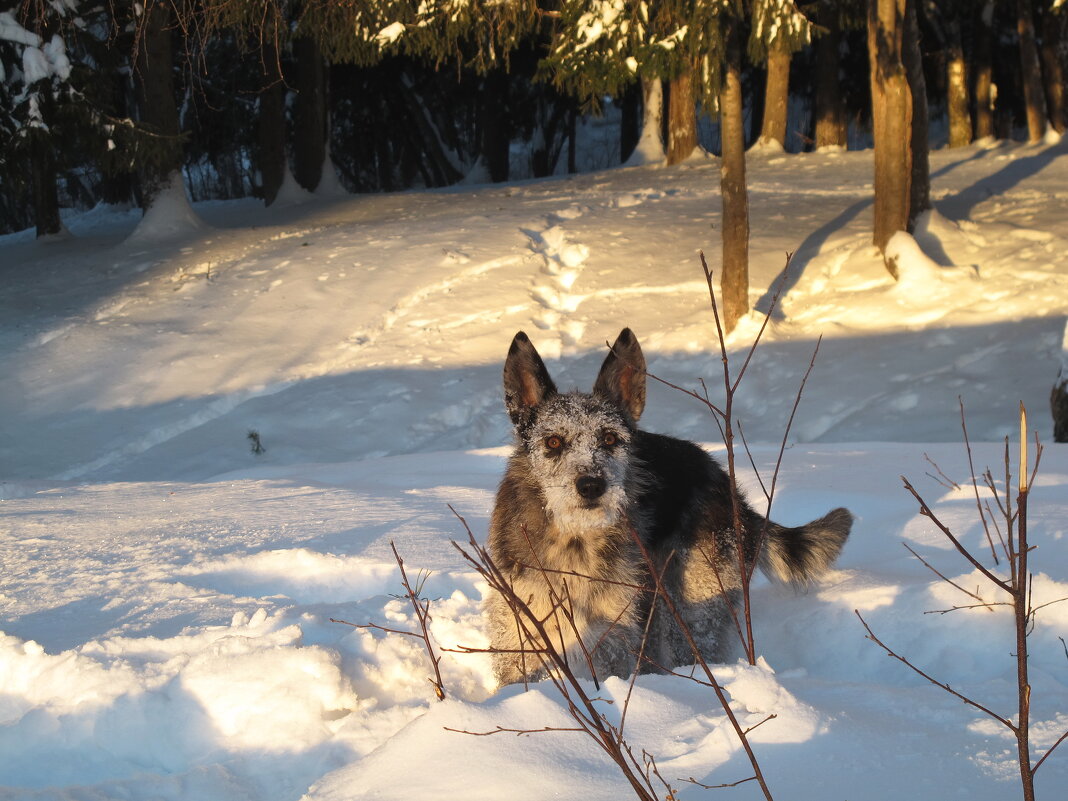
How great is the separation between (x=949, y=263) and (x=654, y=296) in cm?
435

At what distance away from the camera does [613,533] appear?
14.3 feet

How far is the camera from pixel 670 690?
3.35 metres

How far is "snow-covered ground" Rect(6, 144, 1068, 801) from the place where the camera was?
3.08 m

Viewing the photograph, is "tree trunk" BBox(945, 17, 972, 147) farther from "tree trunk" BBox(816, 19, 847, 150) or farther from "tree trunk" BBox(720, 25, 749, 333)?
"tree trunk" BBox(720, 25, 749, 333)

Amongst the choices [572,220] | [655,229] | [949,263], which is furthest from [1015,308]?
[572,220]

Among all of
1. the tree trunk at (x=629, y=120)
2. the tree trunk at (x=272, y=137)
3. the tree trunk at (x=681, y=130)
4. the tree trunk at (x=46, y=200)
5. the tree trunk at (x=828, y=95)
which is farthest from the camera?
the tree trunk at (x=629, y=120)

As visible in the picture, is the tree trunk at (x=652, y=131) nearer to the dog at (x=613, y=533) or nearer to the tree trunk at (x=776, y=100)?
the tree trunk at (x=776, y=100)

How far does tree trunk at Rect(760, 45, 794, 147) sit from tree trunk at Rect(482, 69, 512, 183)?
10.5 m

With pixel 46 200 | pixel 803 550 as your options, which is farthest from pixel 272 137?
pixel 803 550

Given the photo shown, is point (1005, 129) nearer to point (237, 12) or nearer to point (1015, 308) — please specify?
point (1015, 308)

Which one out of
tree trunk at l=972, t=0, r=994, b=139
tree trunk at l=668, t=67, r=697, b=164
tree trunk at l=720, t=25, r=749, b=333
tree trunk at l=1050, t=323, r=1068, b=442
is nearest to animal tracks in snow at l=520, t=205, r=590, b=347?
tree trunk at l=720, t=25, r=749, b=333

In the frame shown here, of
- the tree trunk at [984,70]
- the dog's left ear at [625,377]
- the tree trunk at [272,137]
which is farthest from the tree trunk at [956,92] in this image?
the dog's left ear at [625,377]

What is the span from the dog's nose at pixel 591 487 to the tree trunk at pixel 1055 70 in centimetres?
2697

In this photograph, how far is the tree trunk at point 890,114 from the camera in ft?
42.4
